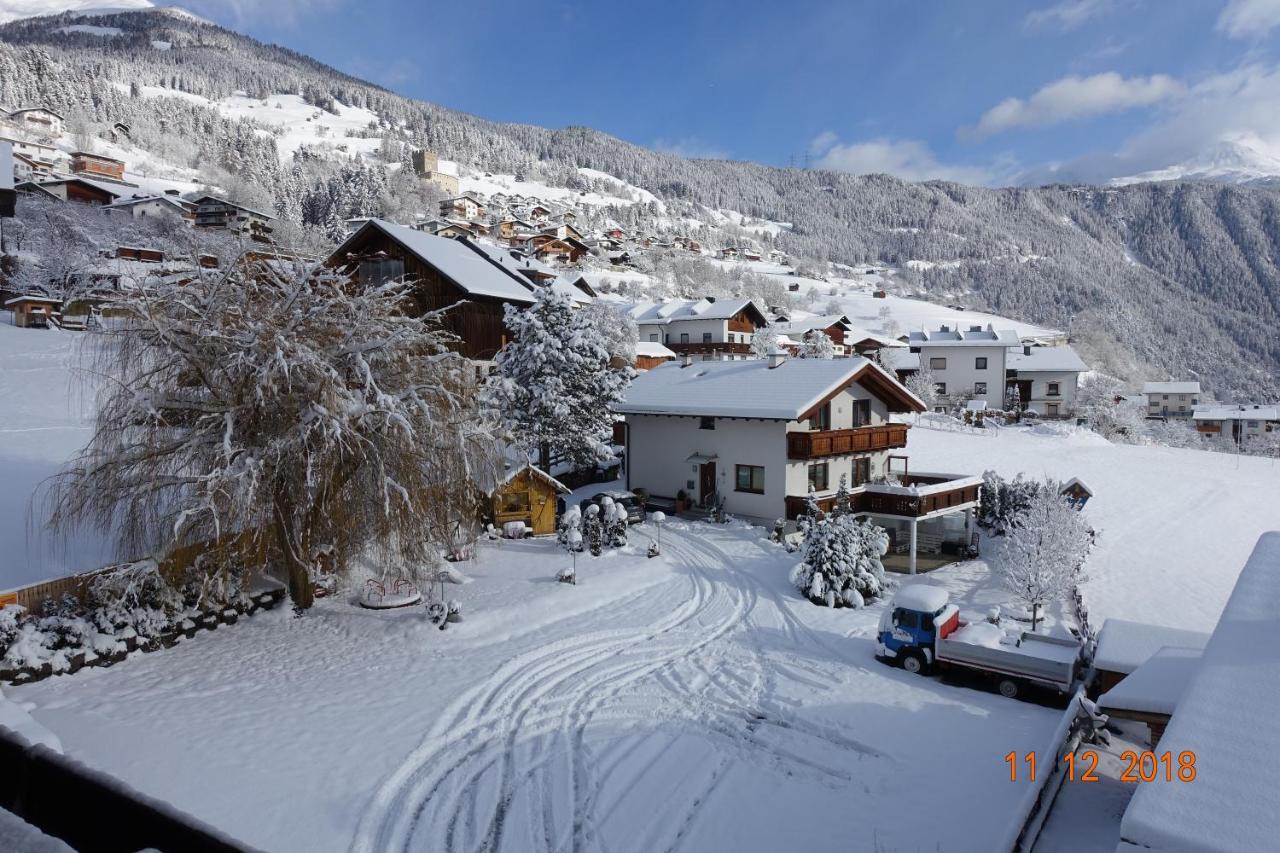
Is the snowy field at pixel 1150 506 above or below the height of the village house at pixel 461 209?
below

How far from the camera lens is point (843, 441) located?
96.7ft

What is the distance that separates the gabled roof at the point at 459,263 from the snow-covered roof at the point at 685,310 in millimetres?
34059

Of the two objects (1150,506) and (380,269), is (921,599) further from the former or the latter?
(380,269)

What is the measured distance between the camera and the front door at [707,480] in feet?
101

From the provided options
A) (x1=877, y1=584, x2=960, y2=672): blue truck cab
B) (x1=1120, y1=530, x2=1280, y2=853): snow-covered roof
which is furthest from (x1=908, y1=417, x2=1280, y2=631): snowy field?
(x1=1120, y1=530, x2=1280, y2=853): snow-covered roof

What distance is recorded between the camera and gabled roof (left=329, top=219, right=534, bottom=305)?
36.5m

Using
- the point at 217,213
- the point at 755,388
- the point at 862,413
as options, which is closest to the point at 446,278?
the point at 755,388

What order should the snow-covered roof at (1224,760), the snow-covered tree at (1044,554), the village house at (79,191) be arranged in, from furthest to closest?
the village house at (79,191)
the snow-covered tree at (1044,554)
the snow-covered roof at (1224,760)

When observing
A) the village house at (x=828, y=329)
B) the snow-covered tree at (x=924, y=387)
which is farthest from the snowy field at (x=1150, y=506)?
the village house at (x=828, y=329)

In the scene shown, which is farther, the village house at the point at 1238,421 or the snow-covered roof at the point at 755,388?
the village house at the point at 1238,421

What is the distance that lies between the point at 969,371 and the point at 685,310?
32415 millimetres

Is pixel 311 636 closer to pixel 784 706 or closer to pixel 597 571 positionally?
pixel 597 571

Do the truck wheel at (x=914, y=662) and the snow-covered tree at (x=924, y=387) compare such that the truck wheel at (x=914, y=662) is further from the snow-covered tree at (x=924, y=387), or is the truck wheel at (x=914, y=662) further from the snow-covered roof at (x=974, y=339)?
the snow-covered roof at (x=974, y=339)

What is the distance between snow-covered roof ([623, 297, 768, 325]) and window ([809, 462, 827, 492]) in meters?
45.2
